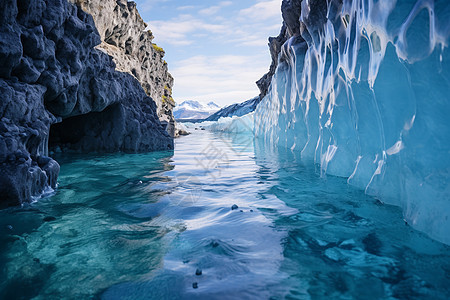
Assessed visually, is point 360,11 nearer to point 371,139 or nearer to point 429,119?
point 371,139

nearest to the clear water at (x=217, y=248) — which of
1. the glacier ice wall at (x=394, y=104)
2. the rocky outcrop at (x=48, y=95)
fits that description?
the glacier ice wall at (x=394, y=104)

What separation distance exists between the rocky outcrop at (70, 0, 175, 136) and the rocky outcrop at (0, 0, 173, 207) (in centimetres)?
171

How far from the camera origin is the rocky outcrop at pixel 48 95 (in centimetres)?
368

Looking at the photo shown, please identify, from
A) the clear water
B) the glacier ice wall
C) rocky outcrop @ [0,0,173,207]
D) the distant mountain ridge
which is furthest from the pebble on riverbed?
the distant mountain ridge

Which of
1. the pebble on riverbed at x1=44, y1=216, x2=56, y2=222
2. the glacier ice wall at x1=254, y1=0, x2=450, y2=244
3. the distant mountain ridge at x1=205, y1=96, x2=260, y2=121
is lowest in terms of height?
the pebble on riverbed at x1=44, y1=216, x2=56, y2=222

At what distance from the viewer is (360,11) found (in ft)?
13.8

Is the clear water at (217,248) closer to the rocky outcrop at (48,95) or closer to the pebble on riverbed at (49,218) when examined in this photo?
the pebble on riverbed at (49,218)

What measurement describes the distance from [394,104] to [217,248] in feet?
8.92

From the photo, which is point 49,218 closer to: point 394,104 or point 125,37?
point 394,104

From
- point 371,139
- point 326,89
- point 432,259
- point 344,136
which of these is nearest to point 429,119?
point 432,259

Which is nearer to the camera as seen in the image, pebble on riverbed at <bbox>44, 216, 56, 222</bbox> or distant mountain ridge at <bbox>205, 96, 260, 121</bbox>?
pebble on riverbed at <bbox>44, 216, 56, 222</bbox>

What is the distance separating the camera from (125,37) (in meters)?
12.6

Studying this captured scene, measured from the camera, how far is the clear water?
5.80 ft

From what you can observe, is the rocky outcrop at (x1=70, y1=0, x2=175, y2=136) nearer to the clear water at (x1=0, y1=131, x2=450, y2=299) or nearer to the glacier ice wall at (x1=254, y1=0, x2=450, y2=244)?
the clear water at (x1=0, y1=131, x2=450, y2=299)
